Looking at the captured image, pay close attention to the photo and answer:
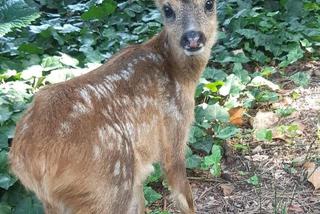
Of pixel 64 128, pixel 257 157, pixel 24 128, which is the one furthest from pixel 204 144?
pixel 24 128

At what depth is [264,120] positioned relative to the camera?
6.30 metres

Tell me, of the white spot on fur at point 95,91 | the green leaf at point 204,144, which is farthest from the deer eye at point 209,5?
the white spot on fur at point 95,91

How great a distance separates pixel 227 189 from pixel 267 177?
1.18 ft

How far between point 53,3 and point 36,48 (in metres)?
2.70

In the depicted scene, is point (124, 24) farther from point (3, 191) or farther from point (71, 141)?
point (71, 141)

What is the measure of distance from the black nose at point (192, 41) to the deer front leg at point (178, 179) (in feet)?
2.45

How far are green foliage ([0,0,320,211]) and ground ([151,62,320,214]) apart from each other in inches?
3.6

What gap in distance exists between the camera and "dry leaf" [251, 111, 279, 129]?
246 inches

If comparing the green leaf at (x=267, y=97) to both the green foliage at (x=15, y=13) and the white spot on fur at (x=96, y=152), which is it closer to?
the green foliage at (x=15, y=13)

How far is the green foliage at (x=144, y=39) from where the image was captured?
555cm

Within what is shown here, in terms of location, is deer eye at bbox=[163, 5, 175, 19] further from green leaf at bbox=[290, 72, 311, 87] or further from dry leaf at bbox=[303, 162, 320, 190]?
green leaf at bbox=[290, 72, 311, 87]

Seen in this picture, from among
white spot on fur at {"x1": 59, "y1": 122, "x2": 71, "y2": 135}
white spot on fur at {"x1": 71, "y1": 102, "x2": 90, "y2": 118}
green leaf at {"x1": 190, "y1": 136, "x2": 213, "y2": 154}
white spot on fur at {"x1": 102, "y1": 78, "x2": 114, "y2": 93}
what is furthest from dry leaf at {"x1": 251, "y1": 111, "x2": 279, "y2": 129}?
white spot on fur at {"x1": 59, "y1": 122, "x2": 71, "y2": 135}

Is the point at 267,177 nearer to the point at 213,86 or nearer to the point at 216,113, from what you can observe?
the point at 216,113

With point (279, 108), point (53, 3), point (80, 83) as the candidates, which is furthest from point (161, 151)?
point (53, 3)
